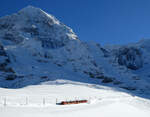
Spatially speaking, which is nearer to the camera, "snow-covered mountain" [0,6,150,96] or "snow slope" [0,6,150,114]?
"snow slope" [0,6,150,114]

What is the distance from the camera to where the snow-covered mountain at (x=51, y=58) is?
79031 millimetres

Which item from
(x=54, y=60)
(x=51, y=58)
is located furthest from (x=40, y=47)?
(x=54, y=60)

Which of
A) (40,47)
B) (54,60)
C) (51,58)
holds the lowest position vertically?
(54,60)

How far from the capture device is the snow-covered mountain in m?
79.0

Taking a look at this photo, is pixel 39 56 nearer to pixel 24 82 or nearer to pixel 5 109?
pixel 24 82

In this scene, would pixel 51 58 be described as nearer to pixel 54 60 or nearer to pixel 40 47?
pixel 54 60

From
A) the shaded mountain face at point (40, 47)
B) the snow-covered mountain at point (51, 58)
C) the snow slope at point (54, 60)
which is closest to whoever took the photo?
the snow slope at point (54, 60)

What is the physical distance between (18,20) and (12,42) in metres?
31.5

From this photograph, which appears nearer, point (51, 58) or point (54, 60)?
point (54, 60)

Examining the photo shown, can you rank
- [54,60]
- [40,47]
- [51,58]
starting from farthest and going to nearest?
[40,47] < [51,58] < [54,60]

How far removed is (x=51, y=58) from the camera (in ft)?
340

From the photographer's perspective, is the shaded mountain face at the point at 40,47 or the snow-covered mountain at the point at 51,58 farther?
the shaded mountain face at the point at 40,47

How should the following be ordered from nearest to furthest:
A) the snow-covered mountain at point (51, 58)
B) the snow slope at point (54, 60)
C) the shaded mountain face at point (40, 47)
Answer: the snow slope at point (54, 60), the snow-covered mountain at point (51, 58), the shaded mountain face at point (40, 47)

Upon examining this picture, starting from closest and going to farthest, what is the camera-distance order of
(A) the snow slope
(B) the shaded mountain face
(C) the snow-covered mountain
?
(A) the snow slope
(C) the snow-covered mountain
(B) the shaded mountain face
